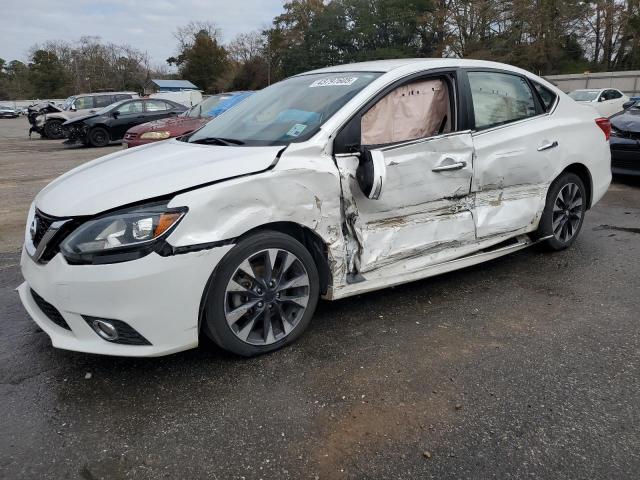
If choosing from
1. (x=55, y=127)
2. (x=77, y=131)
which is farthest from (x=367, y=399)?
(x=55, y=127)

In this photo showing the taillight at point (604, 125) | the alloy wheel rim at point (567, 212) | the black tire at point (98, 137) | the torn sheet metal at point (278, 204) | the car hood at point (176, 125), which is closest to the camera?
the torn sheet metal at point (278, 204)

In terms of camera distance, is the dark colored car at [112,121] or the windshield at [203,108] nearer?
the windshield at [203,108]

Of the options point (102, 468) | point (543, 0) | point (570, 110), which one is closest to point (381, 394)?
point (102, 468)

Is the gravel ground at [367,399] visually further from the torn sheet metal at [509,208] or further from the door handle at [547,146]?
the door handle at [547,146]

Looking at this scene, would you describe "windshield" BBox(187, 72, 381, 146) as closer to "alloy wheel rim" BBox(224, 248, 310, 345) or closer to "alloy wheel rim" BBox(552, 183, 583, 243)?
"alloy wheel rim" BBox(224, 248, 310, 345)

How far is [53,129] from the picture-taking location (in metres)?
21.3

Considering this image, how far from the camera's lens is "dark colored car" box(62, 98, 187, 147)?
16667 mm

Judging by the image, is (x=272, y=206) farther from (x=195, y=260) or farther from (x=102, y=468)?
(x=102, y=468)

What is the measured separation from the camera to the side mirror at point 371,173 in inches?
120

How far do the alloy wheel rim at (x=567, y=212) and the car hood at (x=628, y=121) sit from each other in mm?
3907

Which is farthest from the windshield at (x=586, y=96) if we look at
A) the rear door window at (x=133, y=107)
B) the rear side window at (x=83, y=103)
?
the rear side window at (x=83, y=103)

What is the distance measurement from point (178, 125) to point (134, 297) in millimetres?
9608

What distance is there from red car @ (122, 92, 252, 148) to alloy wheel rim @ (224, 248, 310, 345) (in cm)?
828

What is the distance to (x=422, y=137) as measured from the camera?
3480mm
